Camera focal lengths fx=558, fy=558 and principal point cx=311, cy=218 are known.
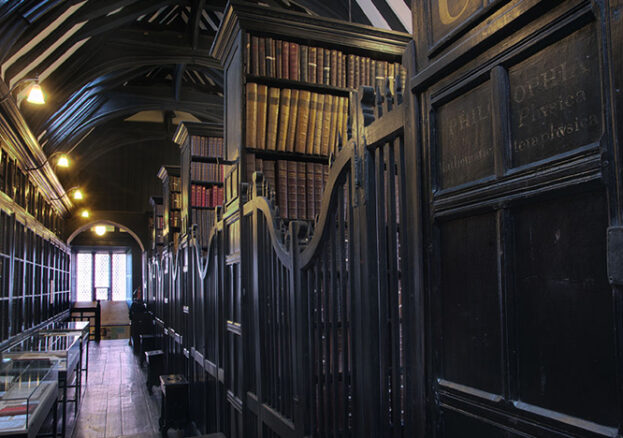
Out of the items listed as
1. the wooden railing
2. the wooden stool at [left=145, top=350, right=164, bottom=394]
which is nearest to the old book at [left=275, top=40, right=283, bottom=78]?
the wooden railing

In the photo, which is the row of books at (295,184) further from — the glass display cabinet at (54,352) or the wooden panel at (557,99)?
the wooden panel at (557,99)

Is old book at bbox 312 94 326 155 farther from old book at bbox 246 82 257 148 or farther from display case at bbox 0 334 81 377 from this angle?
display case at bbox 0 334 81 377

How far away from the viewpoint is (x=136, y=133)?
15086 mm

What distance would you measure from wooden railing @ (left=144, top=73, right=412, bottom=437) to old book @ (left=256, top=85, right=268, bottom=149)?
0.46 metres

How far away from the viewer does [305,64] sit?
12.5 feet

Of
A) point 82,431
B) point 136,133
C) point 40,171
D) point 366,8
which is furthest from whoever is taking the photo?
point 136,133

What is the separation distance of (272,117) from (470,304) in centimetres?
270

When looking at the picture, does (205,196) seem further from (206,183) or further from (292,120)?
(292,120)

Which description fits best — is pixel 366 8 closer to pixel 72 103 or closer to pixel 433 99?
pixel 433 99

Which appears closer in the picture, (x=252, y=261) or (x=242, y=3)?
(x=252, y=261)

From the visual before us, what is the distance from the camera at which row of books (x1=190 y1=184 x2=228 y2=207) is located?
7.48 metres

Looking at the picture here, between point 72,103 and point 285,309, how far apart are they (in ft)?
27.9

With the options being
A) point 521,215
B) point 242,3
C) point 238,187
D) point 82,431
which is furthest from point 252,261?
point 82,431

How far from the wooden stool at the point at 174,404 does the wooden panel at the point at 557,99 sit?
4.81 metres
